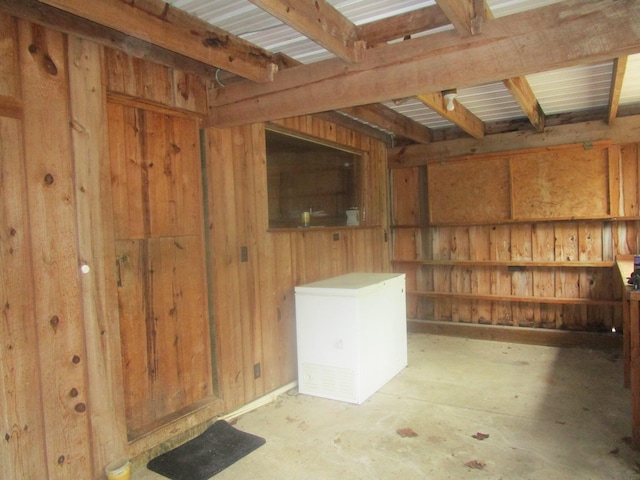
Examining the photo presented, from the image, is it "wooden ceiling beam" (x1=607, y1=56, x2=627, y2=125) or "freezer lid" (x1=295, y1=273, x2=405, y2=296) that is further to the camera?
"freezer lid" (x1=295, y1=273, x2=405, y2=296)

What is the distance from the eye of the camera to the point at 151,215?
2549 mm

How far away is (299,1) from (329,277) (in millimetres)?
2673

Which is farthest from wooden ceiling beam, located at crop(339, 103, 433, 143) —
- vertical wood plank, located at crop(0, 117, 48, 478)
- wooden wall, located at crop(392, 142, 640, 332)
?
vertical wood plank, located at crop(0, 117, 48, 478)

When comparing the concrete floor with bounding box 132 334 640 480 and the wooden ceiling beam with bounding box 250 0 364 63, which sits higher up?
the wooden ceiling beam with bounding box 250 0 364 63

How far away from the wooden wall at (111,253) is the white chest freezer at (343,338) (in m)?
0.26

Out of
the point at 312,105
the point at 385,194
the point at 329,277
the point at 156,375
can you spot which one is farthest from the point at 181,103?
the point at 385,194

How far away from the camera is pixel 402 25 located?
2180 millimetres

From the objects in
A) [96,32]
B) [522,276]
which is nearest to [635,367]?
[522,276]

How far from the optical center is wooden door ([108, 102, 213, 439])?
2406mm

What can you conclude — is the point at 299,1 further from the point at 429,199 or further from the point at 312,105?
the point at 429,199

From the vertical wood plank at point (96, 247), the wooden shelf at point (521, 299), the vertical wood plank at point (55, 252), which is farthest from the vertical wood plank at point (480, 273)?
the vertical wood plank at point (55, 252)

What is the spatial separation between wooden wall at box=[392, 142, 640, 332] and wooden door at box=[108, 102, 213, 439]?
3156mm

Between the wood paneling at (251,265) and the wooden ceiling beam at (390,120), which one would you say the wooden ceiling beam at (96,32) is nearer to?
the wood paneling at (251,265)

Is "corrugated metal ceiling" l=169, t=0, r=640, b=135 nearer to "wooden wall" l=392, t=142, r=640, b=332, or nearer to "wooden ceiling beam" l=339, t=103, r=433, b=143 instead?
"wooden ceiling beam" l=339, t=103, r=433, b=143
